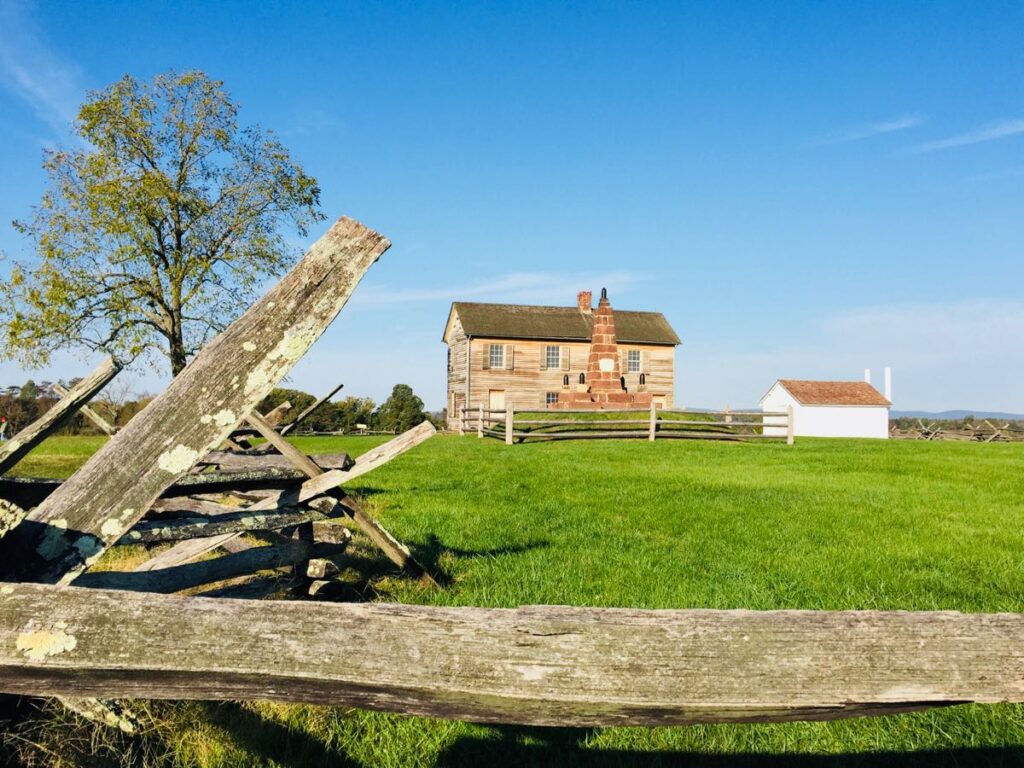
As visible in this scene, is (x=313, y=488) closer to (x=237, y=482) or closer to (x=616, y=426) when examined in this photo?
(x=237, y=482)

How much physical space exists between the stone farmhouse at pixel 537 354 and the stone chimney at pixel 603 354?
8.30 metres

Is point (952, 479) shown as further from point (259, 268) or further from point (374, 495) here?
point (259, 268)

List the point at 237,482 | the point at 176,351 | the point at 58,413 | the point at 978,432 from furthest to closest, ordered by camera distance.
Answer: the point at 978,432 → the point at 176,351 → the point at 237,482 → the point at 58,413

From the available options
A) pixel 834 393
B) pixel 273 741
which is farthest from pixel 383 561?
pixel 834 393

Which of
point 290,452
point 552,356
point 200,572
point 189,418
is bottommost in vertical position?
point 200,572

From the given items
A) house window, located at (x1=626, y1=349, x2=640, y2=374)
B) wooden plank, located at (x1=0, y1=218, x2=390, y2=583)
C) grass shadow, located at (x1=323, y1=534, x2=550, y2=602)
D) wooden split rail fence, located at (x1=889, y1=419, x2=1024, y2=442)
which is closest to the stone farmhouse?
house window, located at (x1=626, y1=349, x2=640, y2=374)

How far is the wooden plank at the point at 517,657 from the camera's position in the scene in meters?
1.70

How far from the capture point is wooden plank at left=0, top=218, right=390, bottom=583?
2273 mm

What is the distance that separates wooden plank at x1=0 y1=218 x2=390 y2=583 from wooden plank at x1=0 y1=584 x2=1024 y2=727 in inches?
19.9

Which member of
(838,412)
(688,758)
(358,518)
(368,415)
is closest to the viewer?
(688,758)

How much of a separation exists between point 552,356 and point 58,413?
4137 centimetres

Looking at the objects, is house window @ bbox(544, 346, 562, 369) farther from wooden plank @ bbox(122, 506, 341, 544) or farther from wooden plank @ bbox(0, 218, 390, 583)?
wooden plank @ bbox(0, 218, 390, 583)

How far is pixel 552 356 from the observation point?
144ft

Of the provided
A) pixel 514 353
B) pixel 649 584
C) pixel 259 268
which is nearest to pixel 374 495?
pixel 649 584
